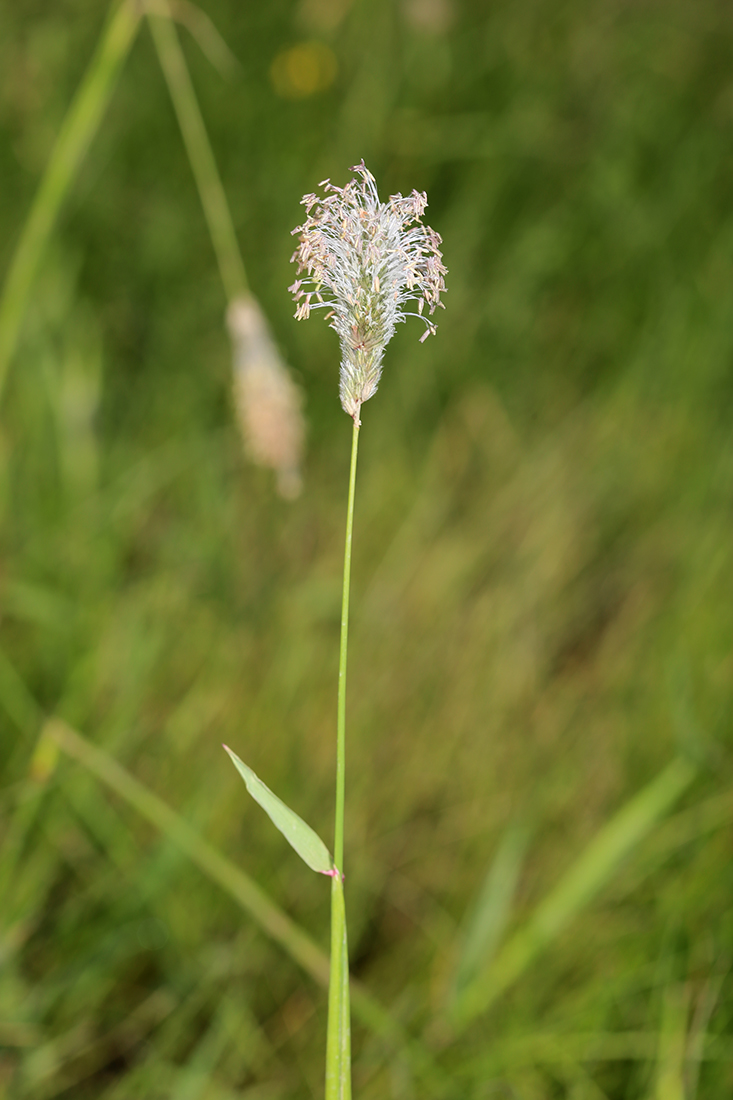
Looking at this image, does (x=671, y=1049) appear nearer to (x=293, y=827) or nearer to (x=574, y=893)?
(x=574, y=893)

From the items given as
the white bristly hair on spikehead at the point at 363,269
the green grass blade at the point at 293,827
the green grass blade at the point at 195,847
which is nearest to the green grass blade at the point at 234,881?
the green grass blade at the point at 195,847

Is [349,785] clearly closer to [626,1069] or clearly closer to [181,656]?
[181,656]

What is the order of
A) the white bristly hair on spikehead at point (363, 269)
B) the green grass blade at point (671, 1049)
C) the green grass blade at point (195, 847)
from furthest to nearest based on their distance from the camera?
the green grass blade at point (671, 1049), the green grass blade at point (195, 847), the white bristly hair on spikehead at point (363, 269)

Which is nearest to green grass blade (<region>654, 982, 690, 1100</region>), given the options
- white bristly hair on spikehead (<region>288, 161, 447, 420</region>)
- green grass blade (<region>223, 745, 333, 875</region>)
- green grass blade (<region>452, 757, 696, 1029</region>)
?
green grass blade (<region>452, 757, 696, 1029</region>)

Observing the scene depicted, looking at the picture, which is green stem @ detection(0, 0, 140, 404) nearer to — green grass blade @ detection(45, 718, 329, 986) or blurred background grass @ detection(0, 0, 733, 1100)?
blurred background grass @ detection(0, 0, 733, 1100)

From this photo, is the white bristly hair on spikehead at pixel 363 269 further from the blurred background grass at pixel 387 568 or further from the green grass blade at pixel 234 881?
the blurred background grass at pixel 387 568

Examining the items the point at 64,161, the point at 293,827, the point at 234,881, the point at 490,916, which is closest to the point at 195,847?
the point at 234,881
